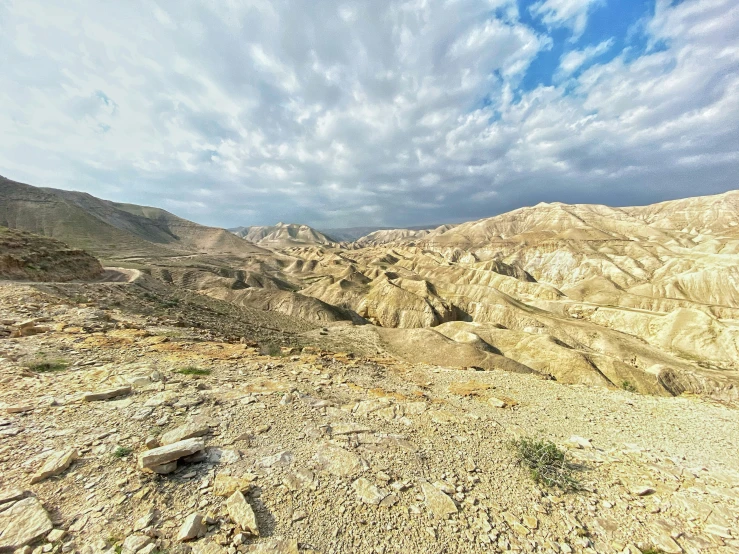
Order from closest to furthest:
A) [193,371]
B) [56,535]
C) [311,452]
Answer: [56,535], [311,452], [193,371]

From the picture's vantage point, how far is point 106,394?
7199 mm

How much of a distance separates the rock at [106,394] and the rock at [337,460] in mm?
5126

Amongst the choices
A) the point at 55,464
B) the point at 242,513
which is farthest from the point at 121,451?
the point at 242,513

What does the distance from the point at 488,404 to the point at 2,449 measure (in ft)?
38.0

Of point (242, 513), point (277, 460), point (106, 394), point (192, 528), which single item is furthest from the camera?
point (106, 394)

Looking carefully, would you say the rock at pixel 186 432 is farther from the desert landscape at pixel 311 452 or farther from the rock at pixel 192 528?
the rock at pixel 192 528

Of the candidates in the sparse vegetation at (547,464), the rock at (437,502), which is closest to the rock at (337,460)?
the rock at (437,502)

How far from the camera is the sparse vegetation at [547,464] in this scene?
6277 millimetres

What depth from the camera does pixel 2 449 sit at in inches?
203

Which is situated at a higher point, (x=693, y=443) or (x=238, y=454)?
(x=238, y=454)

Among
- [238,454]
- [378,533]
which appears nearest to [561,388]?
[378,533]

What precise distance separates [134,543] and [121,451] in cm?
210

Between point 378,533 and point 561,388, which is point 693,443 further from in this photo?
point 378,533

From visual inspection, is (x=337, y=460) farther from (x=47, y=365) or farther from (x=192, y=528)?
(x=47, y=365)
